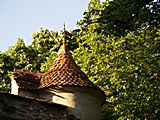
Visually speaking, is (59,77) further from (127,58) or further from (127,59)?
(127,58)

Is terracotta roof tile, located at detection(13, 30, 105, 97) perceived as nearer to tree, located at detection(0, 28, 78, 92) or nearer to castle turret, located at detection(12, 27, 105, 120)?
castle turret, located at detection(12, 27, 105, 120)

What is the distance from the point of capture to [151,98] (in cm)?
2006

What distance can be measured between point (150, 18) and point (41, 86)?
7790mm

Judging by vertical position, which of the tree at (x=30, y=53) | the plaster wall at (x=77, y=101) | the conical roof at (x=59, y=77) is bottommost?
the plaster wall at (x=77, y=101)

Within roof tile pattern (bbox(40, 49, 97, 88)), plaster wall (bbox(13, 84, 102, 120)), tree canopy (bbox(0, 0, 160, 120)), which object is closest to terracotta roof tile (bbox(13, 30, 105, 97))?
roof tile pattern (bbox(40, 49, 97, 88))

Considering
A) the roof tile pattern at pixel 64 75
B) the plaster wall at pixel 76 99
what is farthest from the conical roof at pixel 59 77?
the plaster wall at pixel 76 99

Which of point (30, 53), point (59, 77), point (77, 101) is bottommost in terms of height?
point (77, 101)

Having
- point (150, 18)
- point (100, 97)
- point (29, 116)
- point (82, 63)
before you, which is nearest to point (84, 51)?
point (82, 63)

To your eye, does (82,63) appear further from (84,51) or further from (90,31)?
(90,31)

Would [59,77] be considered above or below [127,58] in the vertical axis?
below

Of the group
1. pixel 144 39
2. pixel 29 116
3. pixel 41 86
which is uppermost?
pixel 144 39

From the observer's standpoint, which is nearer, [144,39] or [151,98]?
[151,98]

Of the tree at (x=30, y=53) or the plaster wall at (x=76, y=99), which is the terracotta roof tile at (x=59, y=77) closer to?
the plaster wall at (x=76, y=99)

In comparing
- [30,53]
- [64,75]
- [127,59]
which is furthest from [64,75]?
[30,53]
